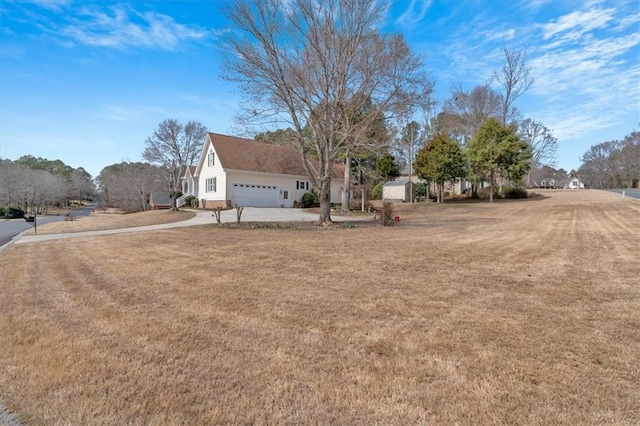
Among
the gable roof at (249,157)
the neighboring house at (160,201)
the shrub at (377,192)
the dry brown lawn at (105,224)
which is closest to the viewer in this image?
the dry brown lawn at (105,224)

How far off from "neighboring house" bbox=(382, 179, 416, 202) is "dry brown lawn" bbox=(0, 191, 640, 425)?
29461mm

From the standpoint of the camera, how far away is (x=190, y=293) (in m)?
4.91

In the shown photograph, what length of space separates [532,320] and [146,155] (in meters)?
49.0

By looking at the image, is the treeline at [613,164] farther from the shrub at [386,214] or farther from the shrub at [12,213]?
the shrub at [12,213]

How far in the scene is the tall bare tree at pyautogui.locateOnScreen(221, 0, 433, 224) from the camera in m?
14.0

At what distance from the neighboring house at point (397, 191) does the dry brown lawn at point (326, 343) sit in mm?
29461

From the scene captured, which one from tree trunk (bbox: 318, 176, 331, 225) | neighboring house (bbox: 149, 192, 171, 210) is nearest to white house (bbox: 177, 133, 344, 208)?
neighboring house (bbox: 149, 192, 171, 210)

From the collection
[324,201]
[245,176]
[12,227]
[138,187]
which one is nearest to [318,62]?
[324,201]

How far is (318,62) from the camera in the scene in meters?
14.4

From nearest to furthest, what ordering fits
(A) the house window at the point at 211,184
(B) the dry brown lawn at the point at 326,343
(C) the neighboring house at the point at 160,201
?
(B) the dry brown lawn at the point at 326,343 → (A) the house window at the point at 211,184 → (C) the neighboring house at the point at 160,201

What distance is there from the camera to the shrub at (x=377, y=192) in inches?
1506

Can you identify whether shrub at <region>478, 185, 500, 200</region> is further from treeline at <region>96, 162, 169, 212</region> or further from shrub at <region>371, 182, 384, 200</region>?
treeline at <region>96, 162, 169, 212</region>

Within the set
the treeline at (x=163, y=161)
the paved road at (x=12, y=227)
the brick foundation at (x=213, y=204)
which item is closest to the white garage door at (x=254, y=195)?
the brick foundation at (x=213, y=204)

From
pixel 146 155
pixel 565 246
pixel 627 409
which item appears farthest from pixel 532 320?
pixel 146 155
